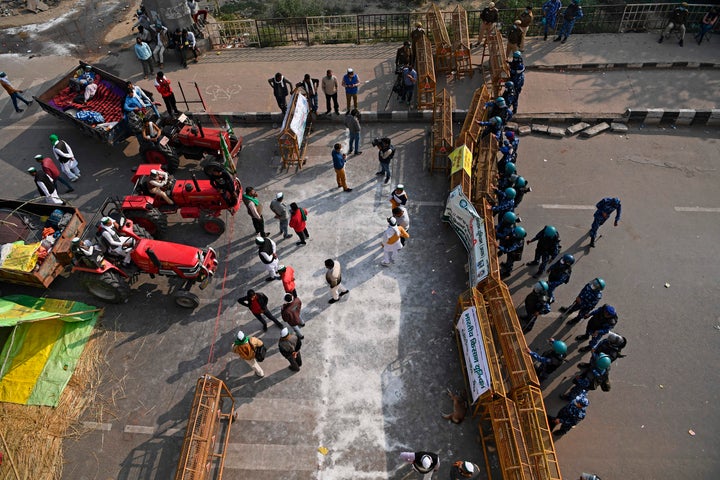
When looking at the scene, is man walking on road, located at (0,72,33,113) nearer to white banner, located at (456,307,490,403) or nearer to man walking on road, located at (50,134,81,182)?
man walking on road, located at (50,134,81,182)

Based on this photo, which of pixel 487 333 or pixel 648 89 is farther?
pixel 648 89

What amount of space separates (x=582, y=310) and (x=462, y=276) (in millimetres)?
2735

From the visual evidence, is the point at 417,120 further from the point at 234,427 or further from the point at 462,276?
the point at 234,427

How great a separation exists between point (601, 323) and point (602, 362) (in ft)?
4.10

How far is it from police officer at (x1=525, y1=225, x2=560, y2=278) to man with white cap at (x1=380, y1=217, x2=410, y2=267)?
3.11m

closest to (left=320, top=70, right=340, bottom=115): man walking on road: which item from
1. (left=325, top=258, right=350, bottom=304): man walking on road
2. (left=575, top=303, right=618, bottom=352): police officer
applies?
(left=325, top=258, right=350, bottom=304): man walking on road

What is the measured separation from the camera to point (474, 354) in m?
8.62

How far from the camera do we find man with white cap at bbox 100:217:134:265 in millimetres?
10227

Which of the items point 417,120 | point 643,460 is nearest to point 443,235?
point 417,120

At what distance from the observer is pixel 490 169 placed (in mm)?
11750

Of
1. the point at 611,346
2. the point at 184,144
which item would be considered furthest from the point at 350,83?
the point at 611,346

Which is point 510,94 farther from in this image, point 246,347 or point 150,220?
point 150,220

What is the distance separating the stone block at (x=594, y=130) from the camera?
14.7m

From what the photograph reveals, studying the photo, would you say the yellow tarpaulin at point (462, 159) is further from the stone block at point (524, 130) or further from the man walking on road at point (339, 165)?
the stone block at point (524, 130)
